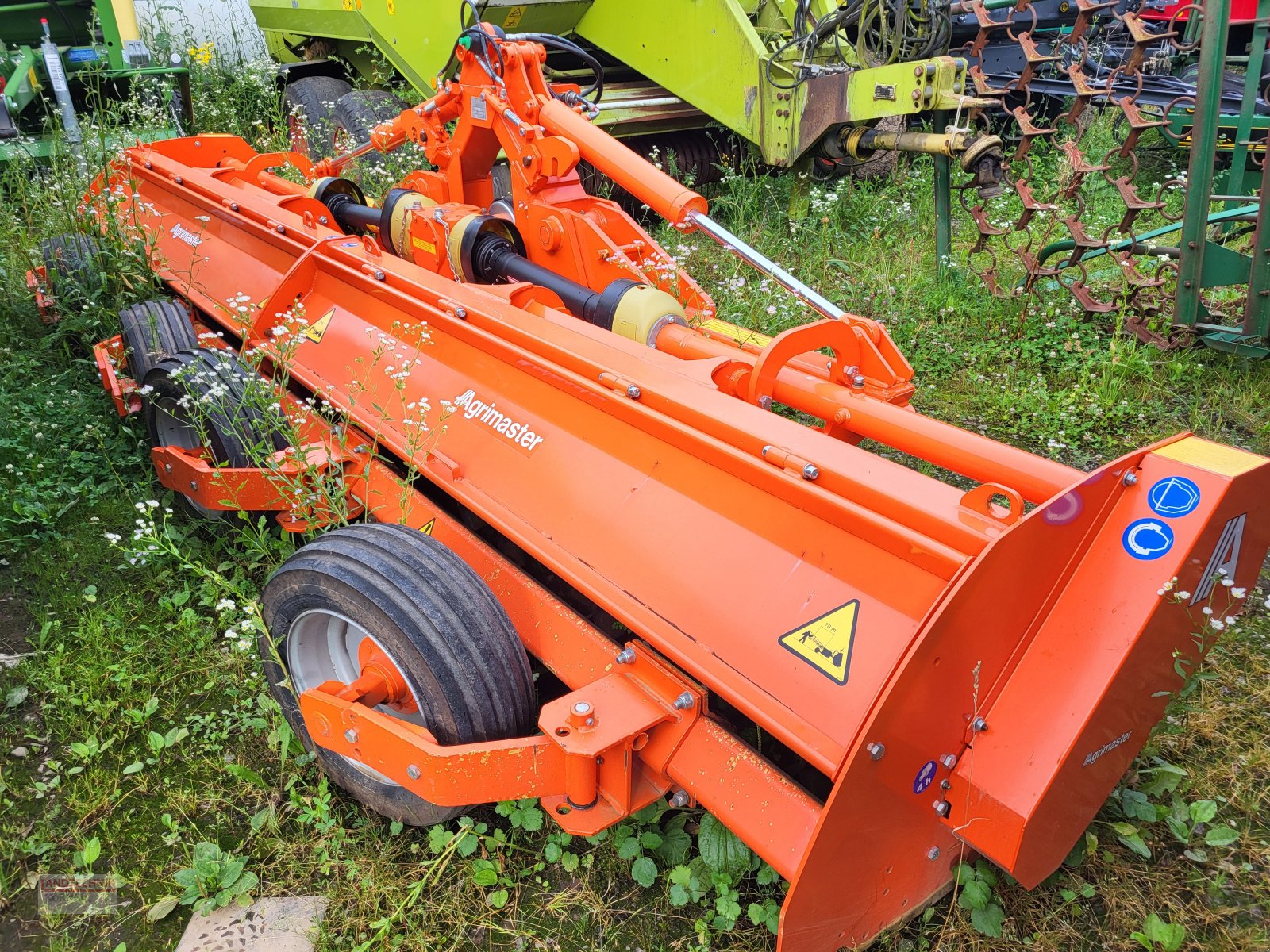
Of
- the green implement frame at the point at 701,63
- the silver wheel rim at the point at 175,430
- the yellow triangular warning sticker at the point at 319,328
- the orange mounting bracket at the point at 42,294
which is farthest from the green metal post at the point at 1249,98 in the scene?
the orange mounting bracket at the point at 42,294

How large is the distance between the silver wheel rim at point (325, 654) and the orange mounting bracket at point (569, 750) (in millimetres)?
201

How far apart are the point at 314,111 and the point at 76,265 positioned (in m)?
3.37

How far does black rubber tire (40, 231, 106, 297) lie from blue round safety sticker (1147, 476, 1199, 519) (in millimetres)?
4399

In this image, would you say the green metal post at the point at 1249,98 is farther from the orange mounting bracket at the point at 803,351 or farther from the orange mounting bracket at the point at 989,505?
the orange mounting bracket at the point at 989,505

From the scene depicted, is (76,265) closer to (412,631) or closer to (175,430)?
(175,430)

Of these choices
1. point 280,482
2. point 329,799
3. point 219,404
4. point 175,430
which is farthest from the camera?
point 175,430

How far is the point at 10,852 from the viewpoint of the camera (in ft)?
7.49

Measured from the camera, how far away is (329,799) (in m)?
2.39

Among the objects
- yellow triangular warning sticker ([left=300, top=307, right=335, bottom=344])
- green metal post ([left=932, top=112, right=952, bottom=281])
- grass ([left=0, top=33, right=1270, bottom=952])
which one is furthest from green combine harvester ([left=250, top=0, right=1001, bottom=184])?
grass ([left=0, top=33, right=1270, bottom=952])

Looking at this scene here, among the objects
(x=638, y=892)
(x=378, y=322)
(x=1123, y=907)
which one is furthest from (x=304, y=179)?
(x=1123, y=907)

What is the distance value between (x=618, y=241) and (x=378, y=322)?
1.06m

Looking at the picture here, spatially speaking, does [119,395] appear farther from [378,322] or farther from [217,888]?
[217,888]

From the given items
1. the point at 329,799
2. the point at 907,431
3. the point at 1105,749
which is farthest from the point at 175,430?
the point at 1105,749

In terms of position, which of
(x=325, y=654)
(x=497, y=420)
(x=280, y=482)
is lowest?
(x=325, y=654)
